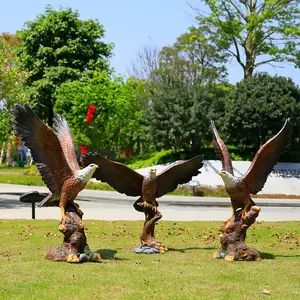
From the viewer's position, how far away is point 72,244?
10008 mm

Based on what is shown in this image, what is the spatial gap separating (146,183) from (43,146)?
7.24ft

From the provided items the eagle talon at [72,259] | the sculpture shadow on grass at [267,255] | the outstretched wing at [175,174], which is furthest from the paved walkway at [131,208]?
the eagle talon at [72,259]

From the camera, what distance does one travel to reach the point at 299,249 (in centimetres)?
1227

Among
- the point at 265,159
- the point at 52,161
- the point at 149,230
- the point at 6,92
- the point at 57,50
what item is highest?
the point at 57,50

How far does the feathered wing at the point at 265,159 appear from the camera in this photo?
424 inches

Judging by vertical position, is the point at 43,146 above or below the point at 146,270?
above

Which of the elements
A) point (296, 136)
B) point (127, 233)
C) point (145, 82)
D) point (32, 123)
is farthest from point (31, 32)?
point (32, 123)

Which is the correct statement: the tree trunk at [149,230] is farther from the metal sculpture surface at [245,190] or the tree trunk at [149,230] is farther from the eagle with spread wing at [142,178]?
the metal sculpture surface at [245,190]

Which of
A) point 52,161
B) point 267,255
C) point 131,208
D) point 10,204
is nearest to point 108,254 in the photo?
point 52,161

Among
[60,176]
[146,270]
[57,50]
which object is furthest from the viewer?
[57,50]

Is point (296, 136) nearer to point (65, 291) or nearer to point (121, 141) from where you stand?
point (121, 141)

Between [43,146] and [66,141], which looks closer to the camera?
[43,146]

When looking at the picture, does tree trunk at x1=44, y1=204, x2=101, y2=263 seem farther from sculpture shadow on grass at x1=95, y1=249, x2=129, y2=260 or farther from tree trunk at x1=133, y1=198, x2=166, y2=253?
tree trunk at x1=133, y1=198, x2=166, y2=253

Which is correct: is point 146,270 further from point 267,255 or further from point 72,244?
point 267,255
